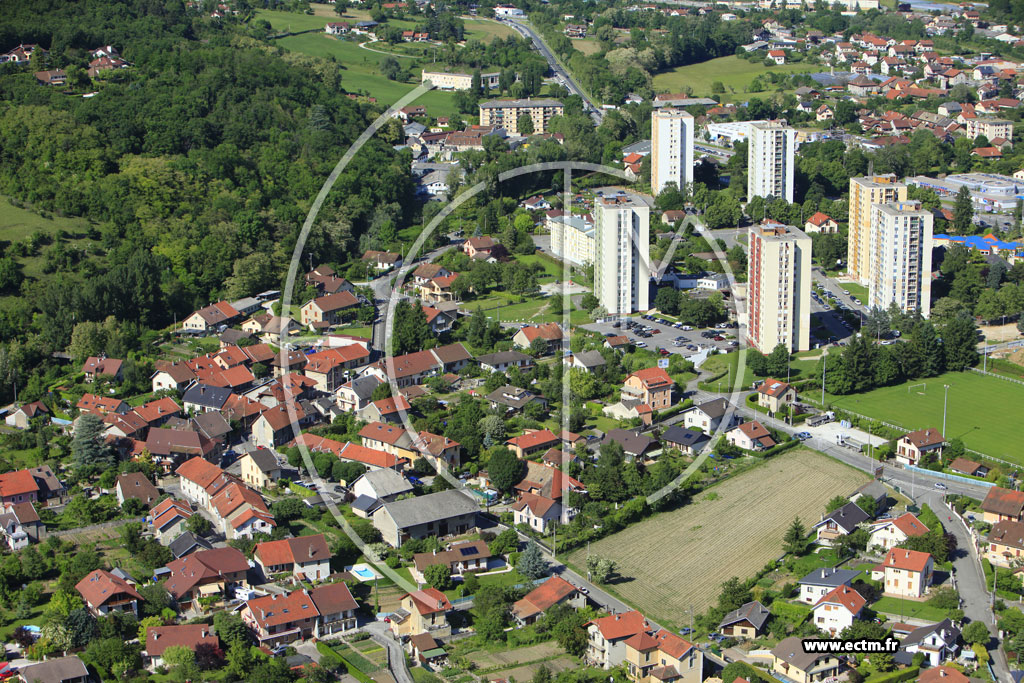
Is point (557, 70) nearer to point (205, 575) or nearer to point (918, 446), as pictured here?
point (918, 446)

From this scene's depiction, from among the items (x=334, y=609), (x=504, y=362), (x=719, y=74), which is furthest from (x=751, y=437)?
(x=719, y=74)

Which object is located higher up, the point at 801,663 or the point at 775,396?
the point at 775,396

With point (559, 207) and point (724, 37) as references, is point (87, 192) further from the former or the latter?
point (724, 37)

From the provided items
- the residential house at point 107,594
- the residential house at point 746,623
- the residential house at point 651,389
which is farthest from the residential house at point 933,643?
the residential house at point 107,594

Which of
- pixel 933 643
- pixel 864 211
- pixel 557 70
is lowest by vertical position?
pixel 933 643

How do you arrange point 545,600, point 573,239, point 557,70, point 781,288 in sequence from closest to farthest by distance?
point 545,600
point 781,288
point 573,239
point 557,70

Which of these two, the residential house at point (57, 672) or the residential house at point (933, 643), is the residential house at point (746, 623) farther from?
the residential house at point (57, 672)

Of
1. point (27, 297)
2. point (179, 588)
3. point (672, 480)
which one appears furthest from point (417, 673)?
point (27, 297)
